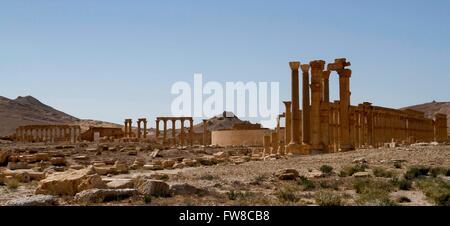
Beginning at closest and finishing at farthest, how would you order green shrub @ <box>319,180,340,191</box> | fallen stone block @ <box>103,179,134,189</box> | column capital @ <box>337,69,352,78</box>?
fallen stone block @ <box>103,179,134,189</box>
green shrub @ <box>319,180,340,191</box>
column capital @ <box>337,69,352,78</box>

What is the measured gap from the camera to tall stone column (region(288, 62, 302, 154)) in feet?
116

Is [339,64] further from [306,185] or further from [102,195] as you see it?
[102,195]

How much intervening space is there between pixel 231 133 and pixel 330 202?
51899 mm

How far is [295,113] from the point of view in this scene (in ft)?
119

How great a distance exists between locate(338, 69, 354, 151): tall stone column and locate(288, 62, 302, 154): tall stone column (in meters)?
3.13

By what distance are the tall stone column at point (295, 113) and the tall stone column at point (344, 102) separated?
3.13m

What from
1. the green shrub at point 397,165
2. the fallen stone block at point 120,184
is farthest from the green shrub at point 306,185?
the green shrub at point 397,165

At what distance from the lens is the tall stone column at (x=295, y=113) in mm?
35469

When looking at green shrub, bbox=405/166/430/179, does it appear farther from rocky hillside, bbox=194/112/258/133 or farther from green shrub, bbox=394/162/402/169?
rocky hillside, bbox=194/112/258/133

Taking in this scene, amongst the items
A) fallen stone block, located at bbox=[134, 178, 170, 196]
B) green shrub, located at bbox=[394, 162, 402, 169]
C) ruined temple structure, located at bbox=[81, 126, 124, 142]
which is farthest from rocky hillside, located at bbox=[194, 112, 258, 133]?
fallen stone block, located at bbox=[134, 178, 170, 196]

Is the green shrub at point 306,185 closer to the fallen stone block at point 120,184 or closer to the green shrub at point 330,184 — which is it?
the green shrub at point 330,184
